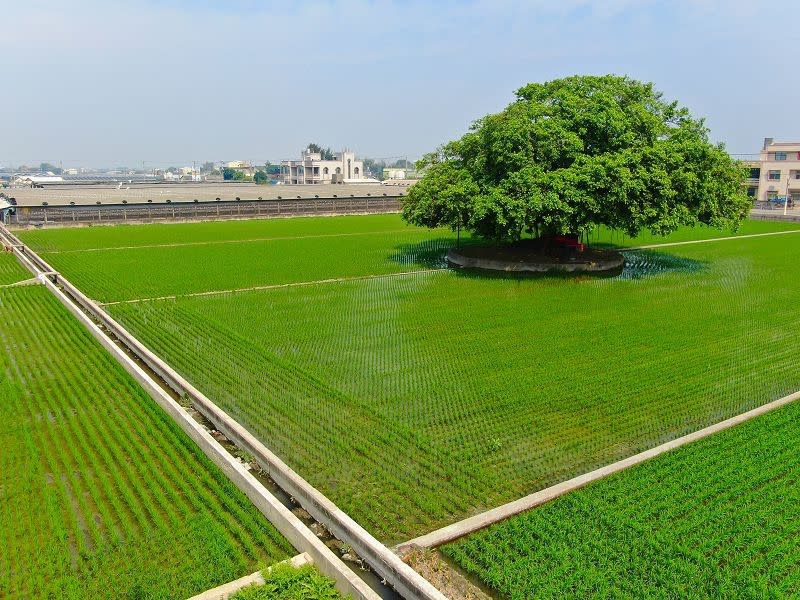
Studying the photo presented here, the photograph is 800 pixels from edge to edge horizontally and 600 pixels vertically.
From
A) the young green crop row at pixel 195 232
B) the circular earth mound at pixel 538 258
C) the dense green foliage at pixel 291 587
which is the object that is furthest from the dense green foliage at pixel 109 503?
the young green crop row at pixel 195 232

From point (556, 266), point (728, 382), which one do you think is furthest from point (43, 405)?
point (556, 266)

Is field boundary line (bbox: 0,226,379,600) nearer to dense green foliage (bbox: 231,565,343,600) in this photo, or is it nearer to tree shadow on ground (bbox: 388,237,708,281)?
dense green foliage (bbox: 231,565,343,600)

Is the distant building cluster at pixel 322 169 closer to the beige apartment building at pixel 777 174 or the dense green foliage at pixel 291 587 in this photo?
the beige apartment building at pixel 777 174

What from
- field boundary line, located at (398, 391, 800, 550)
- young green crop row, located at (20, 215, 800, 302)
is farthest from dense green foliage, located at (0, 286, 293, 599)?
young green crop row, located at (20, 215, 800, 302)

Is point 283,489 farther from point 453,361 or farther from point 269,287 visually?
point 269,287

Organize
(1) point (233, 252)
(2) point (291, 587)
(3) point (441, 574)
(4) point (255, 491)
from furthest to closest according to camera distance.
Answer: (1) point (233, 252) → (4) point (255, 491) → (3) point (441, 574) → (2) point (291, 587)

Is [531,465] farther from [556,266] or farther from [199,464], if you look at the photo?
[556,266]

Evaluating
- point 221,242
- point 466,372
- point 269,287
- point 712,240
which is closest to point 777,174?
point 712,240
